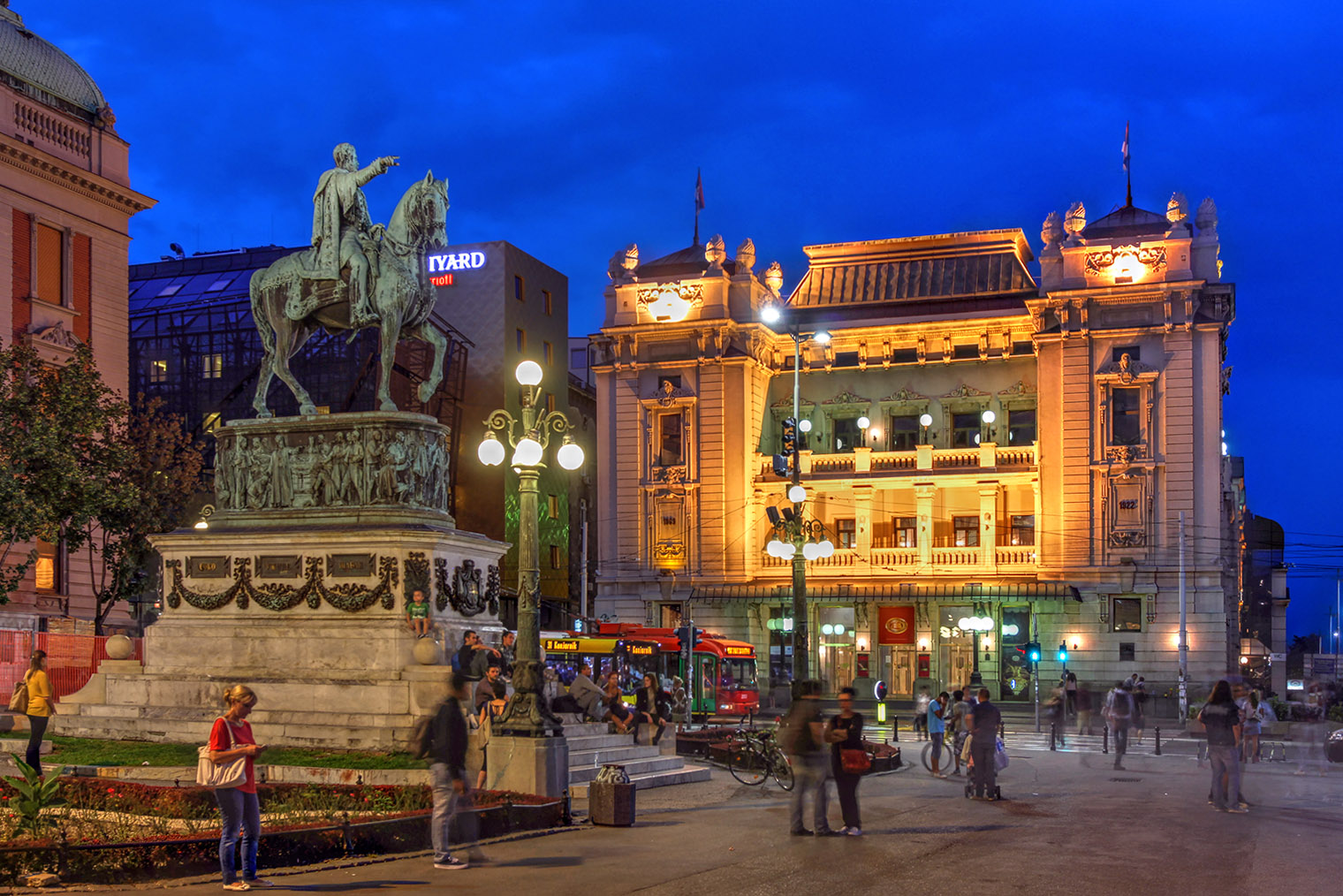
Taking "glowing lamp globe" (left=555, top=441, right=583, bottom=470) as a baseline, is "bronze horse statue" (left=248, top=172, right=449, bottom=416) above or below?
above

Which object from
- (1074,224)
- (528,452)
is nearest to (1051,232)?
(1074,224)

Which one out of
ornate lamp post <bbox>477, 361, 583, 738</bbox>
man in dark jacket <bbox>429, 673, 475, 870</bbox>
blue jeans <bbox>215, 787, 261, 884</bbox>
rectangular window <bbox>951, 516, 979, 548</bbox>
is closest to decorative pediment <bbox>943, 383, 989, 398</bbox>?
rectangular window <bbox>951, 516, 979, 548</bbox>

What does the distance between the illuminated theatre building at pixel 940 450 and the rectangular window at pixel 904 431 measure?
9cm

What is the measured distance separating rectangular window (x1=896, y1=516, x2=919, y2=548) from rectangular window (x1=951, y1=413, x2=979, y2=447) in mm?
3793

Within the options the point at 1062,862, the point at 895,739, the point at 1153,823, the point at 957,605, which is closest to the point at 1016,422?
the point at 957,605

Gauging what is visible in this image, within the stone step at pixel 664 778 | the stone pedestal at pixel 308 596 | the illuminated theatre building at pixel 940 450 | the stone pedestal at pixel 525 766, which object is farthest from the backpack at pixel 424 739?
the illuminated theatre building at pixel 940 450

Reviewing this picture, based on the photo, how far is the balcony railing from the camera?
64375mm

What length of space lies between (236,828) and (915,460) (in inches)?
2150

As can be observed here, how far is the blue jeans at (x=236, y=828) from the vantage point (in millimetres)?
13102

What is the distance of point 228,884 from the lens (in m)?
13.3

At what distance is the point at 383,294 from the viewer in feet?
78.4

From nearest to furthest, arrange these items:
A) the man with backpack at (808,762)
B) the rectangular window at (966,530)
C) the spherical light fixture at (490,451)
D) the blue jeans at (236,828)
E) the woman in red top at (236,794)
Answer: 1. the woman in red top at (236,794)
2. the blue jeans at (236,828)
3. the man with backpack at (808,762)
4. the spherical light fixture at (490,451)
5. the rectangular window at (966,530)

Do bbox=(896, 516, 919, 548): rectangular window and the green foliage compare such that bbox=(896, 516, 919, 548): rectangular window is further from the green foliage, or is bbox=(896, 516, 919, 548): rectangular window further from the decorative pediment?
the green foliage

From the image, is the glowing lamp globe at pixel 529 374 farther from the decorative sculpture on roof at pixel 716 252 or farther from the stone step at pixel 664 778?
the decorative sculpture on roof at pixel 716 252
